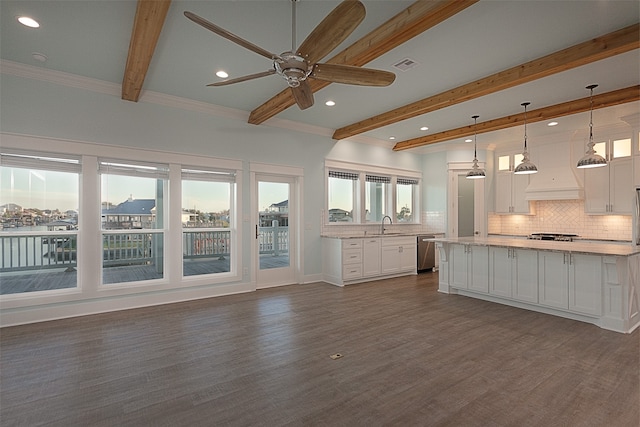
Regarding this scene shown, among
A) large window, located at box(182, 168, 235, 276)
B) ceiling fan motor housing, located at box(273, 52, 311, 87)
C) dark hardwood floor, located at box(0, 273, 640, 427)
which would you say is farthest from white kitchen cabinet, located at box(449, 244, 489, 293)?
ceiling fan motor housing, located at box(273, 52, 311, 87)

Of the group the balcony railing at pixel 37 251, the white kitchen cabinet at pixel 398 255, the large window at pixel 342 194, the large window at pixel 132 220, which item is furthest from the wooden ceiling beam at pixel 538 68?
the balcony railing at pixel 37 251

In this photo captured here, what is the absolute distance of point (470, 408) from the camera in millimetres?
2180

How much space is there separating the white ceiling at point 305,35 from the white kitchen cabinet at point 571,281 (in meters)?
2.23

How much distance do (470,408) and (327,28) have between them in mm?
2702

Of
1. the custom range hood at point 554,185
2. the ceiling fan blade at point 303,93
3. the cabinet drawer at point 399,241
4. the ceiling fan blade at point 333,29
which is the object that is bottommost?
the cabinet drawer at point 399,241

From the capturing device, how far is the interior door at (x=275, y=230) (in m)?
5.81

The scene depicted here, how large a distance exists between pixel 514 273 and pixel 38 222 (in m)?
6.30

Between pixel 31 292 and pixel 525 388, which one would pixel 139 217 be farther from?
pixel 525 388

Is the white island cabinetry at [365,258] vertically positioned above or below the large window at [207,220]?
below

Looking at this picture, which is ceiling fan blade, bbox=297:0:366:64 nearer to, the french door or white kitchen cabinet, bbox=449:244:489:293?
the french door

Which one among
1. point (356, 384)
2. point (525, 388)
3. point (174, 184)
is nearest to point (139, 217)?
point (174, 184)

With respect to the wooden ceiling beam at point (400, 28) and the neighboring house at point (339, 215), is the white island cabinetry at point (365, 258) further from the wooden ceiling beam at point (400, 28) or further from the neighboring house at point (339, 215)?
the wooden ceiling beam at point (400, 28)

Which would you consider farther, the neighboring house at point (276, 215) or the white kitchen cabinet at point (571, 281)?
the neighboring house at point (276, 215)

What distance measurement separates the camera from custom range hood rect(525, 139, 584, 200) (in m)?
6.36
